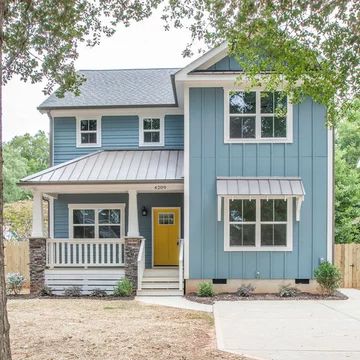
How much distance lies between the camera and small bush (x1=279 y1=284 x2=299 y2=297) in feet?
42.0

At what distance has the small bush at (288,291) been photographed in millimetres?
12805

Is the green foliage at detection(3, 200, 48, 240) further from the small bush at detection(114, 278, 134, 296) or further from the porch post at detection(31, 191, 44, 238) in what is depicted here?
the small bush at detection(114, 278, 134, 296)

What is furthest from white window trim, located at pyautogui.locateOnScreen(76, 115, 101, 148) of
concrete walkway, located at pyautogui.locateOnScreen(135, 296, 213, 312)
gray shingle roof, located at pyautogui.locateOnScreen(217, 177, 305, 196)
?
concrete walkway, located at pyautogui.locateOnScreen(135, 296, 213, 312)

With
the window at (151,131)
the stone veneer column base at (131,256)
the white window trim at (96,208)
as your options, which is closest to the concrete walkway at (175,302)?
the stone veneer column base at (131,256)

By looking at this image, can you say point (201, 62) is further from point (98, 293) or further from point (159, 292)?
point (98, 293)

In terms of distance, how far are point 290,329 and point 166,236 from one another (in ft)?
25.4

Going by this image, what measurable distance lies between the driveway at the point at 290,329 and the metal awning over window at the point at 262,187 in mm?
2663

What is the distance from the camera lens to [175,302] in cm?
1190

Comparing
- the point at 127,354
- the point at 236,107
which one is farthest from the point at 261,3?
the point at 236,107

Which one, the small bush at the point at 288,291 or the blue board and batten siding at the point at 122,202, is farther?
the blue board and batten siding at the point at 122,202

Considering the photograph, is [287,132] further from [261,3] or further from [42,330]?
[42,330]

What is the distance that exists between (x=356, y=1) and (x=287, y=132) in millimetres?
6731

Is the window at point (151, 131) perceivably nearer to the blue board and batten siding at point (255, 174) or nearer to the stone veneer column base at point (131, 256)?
the blue board and batten siding at point (255, 174)

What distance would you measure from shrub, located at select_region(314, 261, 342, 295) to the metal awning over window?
4.78ft
